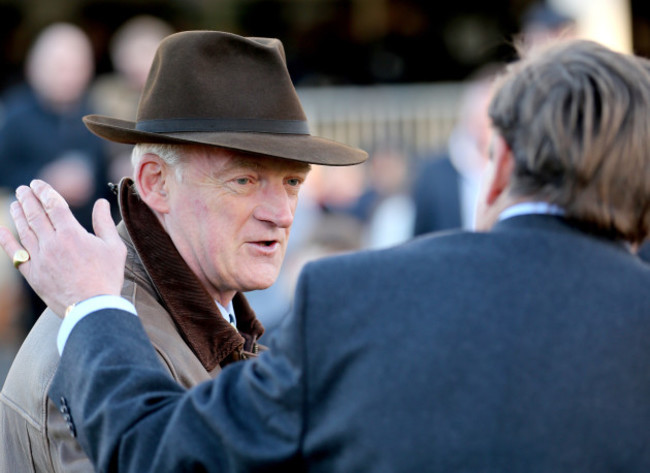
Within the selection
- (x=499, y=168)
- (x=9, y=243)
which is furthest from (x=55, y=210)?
(x=499, y=168)

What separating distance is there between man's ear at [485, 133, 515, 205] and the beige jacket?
0.94m

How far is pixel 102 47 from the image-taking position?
1411cm

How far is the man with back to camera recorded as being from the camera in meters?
1.91

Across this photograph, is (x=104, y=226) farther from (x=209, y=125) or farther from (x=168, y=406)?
(x=168, y=406)

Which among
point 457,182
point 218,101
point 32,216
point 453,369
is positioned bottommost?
point 457,182

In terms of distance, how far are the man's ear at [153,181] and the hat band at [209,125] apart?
105 mm

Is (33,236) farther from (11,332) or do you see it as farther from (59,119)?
(11,332)

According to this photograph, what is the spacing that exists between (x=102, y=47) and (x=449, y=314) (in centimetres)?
1290

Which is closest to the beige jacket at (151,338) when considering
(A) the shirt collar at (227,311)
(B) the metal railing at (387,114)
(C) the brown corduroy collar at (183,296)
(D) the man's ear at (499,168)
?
(C) the brown corduroy collar at (183,296)

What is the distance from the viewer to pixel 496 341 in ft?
6.32

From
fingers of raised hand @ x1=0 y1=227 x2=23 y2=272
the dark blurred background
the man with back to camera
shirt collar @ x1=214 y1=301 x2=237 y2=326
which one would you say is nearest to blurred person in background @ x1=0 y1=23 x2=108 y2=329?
shirt collar @ x1=214 y1=301 x2=237 y2=326

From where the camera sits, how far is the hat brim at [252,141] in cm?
271

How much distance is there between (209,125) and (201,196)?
0.68 feet

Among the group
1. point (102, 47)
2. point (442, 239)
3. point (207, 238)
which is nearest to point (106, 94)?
point (102, 47)
